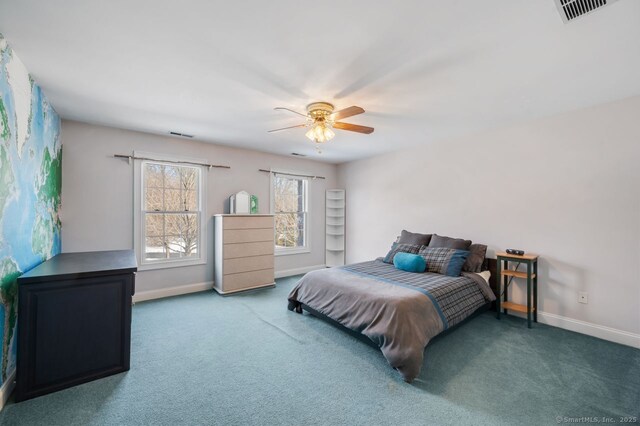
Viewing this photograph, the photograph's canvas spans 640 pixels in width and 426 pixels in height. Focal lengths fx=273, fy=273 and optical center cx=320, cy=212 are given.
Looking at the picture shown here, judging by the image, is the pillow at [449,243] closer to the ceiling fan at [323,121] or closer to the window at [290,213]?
the ceiling fan at [323,121]

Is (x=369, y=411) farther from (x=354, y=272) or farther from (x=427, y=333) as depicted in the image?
(x=354, y=272)

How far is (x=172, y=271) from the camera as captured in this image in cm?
412

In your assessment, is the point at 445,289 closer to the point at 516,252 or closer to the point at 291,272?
the point at 516,252

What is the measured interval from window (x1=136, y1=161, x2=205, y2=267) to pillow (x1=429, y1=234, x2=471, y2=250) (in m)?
3.60

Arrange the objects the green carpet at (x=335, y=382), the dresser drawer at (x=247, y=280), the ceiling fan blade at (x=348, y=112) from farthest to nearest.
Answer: the dresser drawer at (x=247, y=280)
the ceiling fan blade at (x=348, y=112)
the green carpet at (x=335, y=382)

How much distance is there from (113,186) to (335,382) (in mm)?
3703

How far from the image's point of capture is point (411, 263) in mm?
3494

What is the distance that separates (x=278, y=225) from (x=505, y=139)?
394cm

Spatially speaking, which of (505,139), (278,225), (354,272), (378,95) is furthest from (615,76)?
(278,225)

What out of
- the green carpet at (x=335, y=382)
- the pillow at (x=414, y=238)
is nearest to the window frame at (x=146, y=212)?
the green carpet at (x=335, y=382)

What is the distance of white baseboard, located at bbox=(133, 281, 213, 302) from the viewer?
3.84 m

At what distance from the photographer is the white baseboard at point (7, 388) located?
1791mm

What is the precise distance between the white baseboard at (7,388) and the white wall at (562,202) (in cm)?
463

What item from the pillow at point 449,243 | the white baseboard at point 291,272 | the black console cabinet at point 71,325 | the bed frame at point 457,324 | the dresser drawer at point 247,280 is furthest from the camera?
the white baseboard at point 291,272
